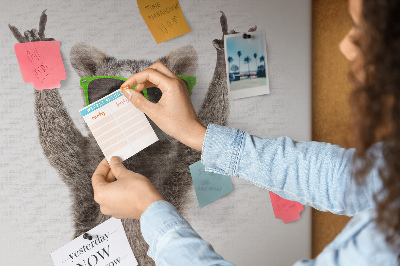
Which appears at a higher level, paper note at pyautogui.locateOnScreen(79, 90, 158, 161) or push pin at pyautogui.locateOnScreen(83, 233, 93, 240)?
paper note at pyautogui.locateOnScreen(79, 90, 158, 161)

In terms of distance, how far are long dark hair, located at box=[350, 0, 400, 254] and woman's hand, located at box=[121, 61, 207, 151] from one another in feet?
1.05

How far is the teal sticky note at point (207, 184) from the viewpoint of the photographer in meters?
0.79

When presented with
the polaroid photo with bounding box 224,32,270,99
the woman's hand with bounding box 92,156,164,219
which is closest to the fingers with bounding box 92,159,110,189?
the woman's hand with bounding box 92,156,164,219

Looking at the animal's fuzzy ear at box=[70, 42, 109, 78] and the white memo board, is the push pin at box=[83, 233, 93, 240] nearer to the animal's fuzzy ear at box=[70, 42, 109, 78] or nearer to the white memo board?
the white memo board

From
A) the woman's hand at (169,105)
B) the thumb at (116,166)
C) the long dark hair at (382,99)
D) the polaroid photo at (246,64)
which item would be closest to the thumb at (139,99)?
the woman's hand at (169,105)

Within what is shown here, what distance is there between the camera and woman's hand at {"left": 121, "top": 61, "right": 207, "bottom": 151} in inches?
26.0

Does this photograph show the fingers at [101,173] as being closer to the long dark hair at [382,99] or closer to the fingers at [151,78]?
the fingers at [151,78]

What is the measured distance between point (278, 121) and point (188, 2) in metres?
0.35

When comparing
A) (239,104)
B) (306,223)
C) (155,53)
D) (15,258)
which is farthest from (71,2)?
(306,223)

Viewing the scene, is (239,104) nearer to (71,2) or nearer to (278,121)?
(278,121)

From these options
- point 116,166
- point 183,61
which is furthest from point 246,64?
point 116,166

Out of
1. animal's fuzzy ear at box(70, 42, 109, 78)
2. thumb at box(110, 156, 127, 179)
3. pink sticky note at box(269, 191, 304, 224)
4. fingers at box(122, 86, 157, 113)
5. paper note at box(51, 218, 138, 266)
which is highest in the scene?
animal's fuzzy ear at box(70, 42, 109, 78)

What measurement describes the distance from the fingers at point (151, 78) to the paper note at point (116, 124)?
42mm

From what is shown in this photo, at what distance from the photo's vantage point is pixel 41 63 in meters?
0.66
